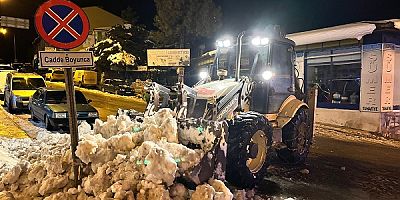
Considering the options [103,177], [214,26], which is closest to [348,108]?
[103,177]

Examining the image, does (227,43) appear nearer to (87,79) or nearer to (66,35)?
(66,35)

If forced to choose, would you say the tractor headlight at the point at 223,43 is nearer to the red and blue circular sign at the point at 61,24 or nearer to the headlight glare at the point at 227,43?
the headlight glare at the point at 227,43

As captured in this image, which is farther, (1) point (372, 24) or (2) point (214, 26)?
(2) point (214, 26)

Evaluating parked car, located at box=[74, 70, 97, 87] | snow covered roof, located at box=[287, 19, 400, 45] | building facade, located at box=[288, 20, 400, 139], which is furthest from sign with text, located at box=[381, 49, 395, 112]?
parked car, located at box=[74, 70, 97, 87]

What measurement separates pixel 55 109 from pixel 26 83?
6.61 metres

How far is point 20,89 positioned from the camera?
16.2m

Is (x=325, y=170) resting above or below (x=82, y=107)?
below

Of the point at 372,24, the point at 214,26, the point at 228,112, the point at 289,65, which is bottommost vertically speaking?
the point at 228,112

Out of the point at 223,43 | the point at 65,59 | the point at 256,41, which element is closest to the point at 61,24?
the point at 65,59

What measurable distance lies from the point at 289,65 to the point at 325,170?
2.58 meters

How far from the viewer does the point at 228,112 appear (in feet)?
21.5

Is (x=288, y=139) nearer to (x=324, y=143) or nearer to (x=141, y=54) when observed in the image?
(x=324, y=143)

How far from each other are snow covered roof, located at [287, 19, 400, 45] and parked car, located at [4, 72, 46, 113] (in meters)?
12.6

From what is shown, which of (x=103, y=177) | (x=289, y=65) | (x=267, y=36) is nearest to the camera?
(x=103, y=177)
